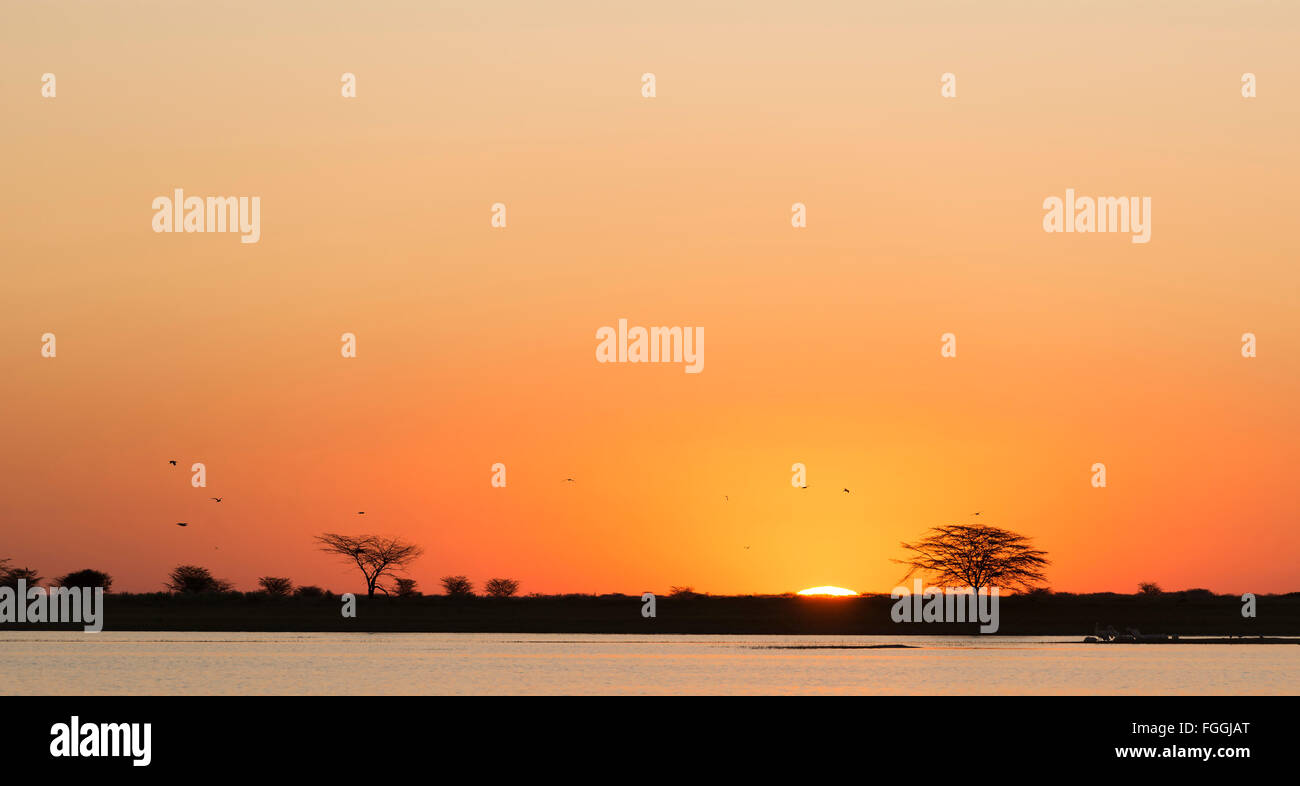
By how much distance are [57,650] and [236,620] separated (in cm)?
4397

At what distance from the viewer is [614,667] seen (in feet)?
221

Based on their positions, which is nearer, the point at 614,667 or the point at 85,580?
the point at 614,667

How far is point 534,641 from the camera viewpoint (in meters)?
97.7

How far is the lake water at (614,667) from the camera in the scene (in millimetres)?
55281

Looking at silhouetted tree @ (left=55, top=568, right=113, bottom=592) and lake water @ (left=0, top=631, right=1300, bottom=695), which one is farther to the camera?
silhouetted tree @ (left=55, top=568, right=113, bottom=592)

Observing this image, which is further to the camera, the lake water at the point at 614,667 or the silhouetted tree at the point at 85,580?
the silhouetted tree at the point at 85,580

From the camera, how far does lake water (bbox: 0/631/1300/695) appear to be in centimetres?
5528
